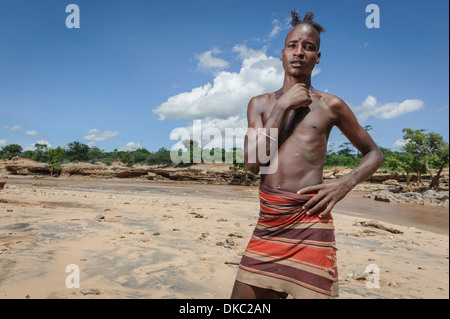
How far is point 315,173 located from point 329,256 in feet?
1.40

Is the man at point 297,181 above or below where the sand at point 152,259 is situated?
above

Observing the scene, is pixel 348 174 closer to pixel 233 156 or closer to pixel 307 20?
pixel 307 20

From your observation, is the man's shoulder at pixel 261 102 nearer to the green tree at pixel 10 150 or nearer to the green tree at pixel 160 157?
the green tree at pixel 160 157

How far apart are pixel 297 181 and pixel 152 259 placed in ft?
8.90

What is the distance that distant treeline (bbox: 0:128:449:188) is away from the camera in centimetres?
2194

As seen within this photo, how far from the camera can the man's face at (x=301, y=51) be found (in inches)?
61.4

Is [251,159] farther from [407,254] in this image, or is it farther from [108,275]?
[407,254]

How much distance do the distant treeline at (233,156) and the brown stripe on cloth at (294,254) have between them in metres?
18.0

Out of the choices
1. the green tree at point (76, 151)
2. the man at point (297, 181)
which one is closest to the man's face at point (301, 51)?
the man at point (297, 181)

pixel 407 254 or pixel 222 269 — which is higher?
pixel 222 269

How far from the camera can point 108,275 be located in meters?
3.00

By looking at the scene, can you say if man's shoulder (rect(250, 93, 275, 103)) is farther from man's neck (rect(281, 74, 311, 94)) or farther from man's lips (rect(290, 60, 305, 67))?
man's lips (rect(290, 60, 305, 67))

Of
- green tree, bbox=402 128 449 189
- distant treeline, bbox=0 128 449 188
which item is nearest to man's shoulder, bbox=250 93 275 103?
distant treeline, bbox=0 128 449 188
